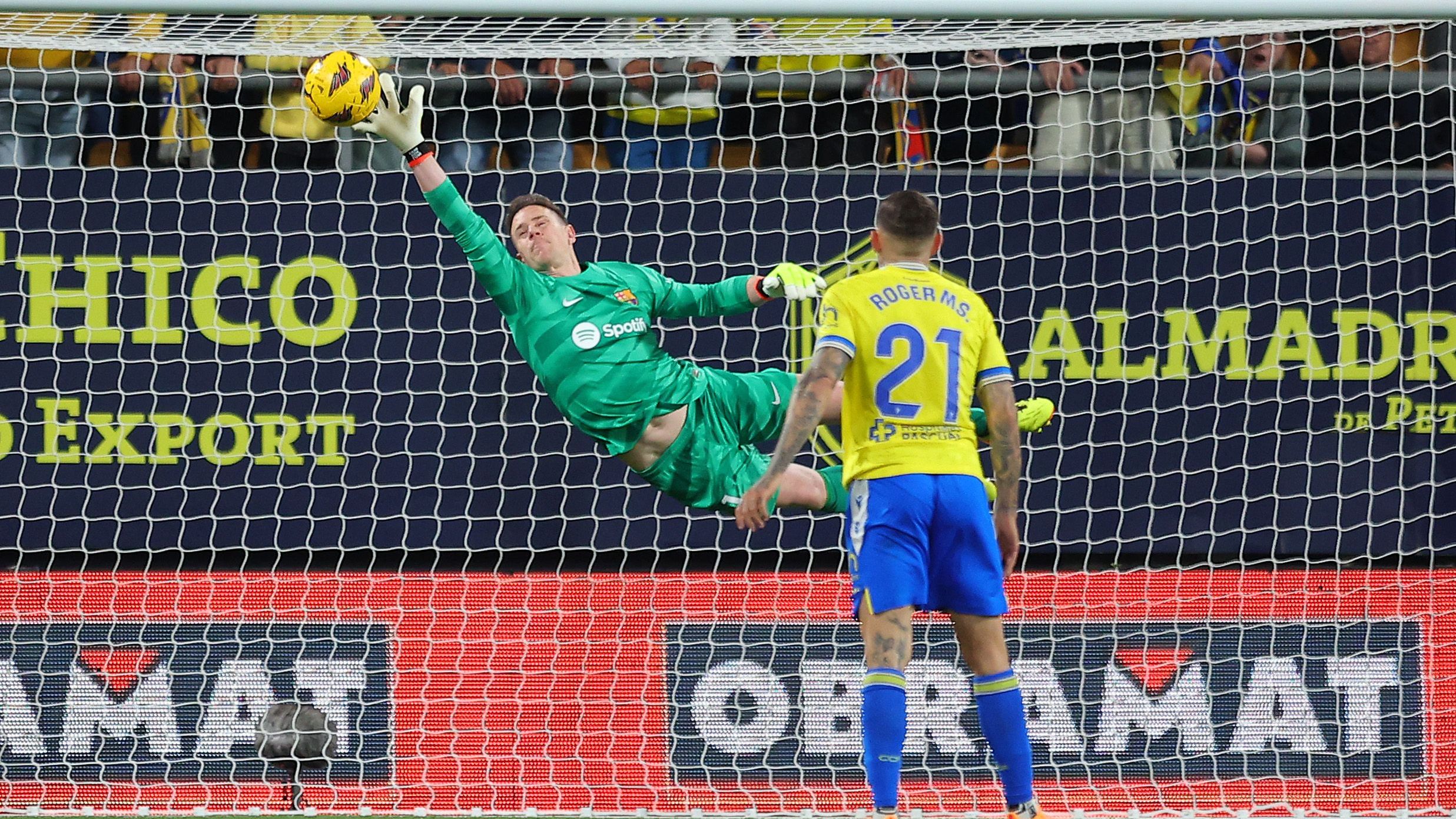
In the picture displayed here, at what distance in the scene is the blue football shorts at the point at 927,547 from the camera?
3.63 metres

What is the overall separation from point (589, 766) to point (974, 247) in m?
→ 2.33

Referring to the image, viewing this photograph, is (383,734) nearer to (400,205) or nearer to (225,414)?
(225,414)

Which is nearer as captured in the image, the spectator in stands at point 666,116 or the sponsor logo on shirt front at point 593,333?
the sponsor logo on shirt front at point 593,333

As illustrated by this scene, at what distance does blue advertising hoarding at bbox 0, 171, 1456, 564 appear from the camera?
5949mm

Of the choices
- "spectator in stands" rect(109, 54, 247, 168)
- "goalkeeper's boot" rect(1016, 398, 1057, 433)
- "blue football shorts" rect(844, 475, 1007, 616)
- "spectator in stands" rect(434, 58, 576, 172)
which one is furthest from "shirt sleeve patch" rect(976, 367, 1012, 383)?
"spectator in stands" rect(109, 54, 247, 168)

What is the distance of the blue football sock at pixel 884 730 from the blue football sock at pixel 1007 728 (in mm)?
194

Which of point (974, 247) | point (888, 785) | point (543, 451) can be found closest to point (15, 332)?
point (543, 451)

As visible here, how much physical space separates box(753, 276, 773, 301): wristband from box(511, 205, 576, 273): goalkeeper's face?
702mm

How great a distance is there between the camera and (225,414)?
235 inches

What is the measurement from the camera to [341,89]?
4402mm

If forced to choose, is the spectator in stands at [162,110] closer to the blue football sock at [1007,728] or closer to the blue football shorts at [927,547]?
the blue football shorts at [927,547]

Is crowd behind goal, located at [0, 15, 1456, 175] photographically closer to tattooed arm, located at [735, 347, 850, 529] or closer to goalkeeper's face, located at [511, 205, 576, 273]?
goalkeeper's face, located at [511, 205, 576, 273]

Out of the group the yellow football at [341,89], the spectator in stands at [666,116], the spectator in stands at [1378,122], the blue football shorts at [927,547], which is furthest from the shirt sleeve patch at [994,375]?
the spectator in stands at [1378,122]

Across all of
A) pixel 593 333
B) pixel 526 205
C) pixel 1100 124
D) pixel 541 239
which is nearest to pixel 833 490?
pixel 593 333
